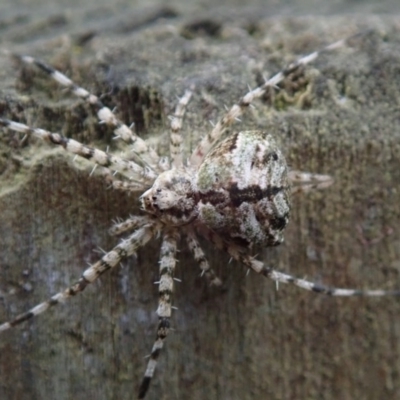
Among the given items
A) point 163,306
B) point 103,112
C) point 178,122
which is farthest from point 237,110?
point 163,306

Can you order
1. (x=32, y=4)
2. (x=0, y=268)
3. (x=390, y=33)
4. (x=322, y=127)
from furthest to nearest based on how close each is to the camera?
(x=32, y=4), (x=390, y=33), (x=322, y=127), (x=0, y=268)

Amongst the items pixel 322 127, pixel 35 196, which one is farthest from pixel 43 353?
pixel 322 127

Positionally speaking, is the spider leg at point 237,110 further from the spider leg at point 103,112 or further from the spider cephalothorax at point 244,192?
the spider leg at point 103,112

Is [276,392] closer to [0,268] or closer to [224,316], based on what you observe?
[224,316]

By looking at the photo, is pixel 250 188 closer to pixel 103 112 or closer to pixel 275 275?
pixel 275 275

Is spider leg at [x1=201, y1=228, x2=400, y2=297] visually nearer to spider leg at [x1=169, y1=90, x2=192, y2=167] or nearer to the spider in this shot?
the spider

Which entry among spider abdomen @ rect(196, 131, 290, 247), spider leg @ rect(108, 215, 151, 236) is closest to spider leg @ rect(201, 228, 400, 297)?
spider abdomen @ rect(196, 131, 290, 247)
